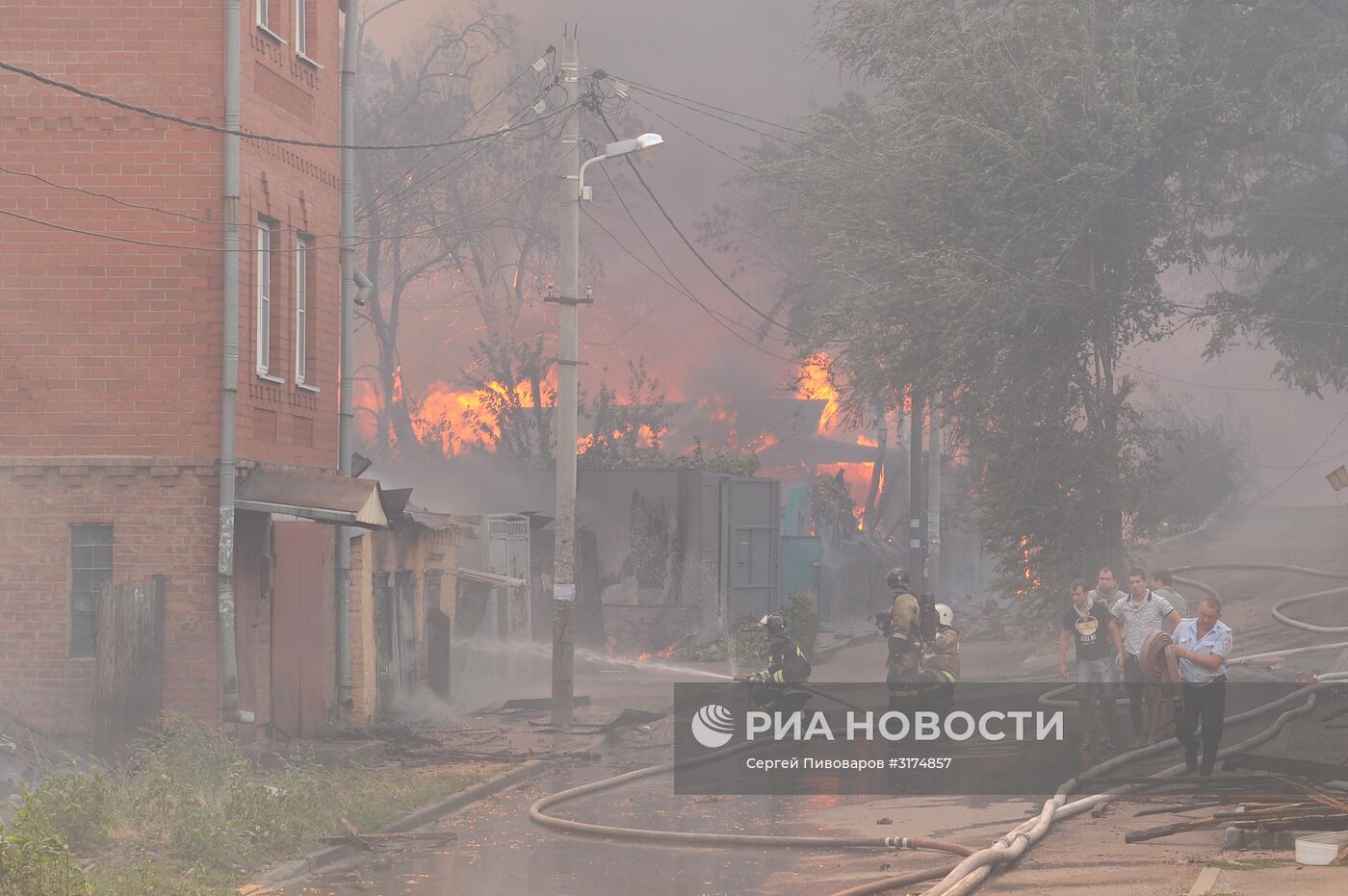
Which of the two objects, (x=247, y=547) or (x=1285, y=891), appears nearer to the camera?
(x=1285, y=891)

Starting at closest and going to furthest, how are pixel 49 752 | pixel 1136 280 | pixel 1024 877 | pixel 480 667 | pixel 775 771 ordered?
pixel 1024 877
pixel 49 752
pixel 775 771
pixel 480 667
pixel 1136 280

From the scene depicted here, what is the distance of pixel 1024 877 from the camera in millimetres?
9477

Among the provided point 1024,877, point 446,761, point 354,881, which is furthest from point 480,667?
point 1024,877

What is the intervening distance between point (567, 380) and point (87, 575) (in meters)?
6.48

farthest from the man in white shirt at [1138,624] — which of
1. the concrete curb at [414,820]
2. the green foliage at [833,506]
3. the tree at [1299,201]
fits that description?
the green foliage at [833,506]

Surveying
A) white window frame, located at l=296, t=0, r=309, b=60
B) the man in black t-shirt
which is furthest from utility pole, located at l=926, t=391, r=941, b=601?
white window frame, located at l=296, t=0, r=309, b=60

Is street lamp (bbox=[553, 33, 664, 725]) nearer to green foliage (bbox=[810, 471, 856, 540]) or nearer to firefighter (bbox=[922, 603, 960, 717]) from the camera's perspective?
firefighter (bbox=[922, 603, 960, 717])

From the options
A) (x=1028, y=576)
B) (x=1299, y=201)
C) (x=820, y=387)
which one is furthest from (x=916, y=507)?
(x=1299, y=201)

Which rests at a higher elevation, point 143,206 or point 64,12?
point 64,12

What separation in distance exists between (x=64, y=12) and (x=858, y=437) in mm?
51926

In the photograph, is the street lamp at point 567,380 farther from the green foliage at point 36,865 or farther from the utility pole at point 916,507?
the utility pole at point 916,507

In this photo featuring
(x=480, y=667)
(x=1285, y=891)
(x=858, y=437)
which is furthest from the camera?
(x=858, y=437)

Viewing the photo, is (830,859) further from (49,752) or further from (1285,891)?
(49,752)
